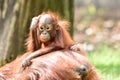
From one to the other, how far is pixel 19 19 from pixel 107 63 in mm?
1766

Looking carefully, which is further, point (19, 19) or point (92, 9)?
point (92, 9)

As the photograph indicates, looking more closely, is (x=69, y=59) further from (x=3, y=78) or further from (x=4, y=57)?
(x=4, y=57)

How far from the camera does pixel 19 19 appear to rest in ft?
20.1

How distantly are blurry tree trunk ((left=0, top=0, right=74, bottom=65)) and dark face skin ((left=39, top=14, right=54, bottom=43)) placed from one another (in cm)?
183

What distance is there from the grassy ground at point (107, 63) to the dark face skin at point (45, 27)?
1939mm

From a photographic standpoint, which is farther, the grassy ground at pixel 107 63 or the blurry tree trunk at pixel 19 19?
the grassy ground at pixel 107 63

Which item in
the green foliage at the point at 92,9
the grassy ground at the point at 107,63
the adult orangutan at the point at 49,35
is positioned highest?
the adult orangutan at the point at 49,35

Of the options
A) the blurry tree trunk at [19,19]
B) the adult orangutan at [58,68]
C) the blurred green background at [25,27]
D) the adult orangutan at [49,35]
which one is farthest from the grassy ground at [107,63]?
the adult orangutan at [58,68]

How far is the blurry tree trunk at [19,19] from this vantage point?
6102mm

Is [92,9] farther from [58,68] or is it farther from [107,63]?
[58,68]

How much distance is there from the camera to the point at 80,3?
14266 mm

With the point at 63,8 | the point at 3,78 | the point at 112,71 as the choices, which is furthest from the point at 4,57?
the point at 3,78

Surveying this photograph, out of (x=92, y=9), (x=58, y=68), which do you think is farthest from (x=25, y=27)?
(x=92, y=9)

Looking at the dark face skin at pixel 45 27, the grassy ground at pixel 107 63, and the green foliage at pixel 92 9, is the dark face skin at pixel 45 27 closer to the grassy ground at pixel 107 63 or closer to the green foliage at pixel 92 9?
the grassy ground at pixel 107 63
